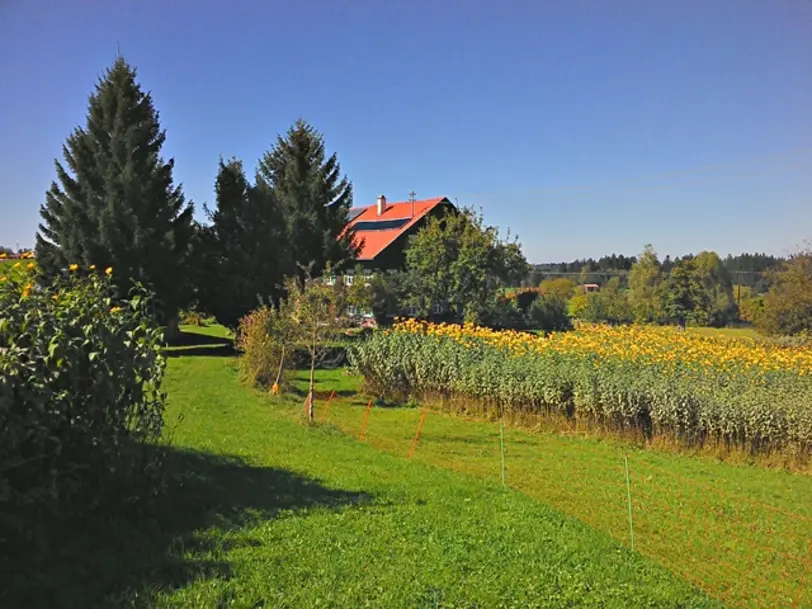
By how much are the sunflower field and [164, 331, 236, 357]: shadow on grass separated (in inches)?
389

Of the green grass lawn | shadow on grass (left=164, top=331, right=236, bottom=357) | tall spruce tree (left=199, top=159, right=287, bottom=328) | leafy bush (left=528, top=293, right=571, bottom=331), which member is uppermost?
tall spruce tree (left=199, top=159, right=287, bottom=328)

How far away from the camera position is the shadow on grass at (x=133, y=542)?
3.90 m

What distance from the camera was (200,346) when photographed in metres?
Result: 27.9

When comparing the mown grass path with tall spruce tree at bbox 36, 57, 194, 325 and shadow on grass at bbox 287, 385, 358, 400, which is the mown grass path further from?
tall spruce tree at bbox 36, 57, 194, 325

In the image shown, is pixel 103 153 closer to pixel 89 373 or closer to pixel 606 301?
pixel 89 373

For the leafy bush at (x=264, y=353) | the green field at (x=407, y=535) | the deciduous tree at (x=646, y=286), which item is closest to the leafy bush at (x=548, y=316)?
the deciduous tree at (x=646, y=286)

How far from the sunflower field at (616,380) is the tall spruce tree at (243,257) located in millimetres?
9836

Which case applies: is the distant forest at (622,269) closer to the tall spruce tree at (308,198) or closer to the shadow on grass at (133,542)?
the tall spruce tree at (308,198)

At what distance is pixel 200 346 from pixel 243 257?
15.7 feet

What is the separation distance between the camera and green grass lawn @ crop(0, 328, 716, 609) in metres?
4.13

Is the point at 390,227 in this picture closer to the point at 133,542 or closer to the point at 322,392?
the point at 322,392

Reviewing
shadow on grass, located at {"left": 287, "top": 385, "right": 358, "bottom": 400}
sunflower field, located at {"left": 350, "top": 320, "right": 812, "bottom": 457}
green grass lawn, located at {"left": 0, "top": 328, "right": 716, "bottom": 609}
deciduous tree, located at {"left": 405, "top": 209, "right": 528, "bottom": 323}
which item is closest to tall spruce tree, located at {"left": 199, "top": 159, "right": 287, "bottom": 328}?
deciduous tree, located at {"left": 405, "top": 209, "right": 528, "bottom": 323}

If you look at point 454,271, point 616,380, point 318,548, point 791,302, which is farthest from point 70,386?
point 791,302

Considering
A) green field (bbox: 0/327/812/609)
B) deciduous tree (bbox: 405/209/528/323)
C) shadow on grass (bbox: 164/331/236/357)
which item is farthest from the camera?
deciduous tree (bbox: 405/209/528/323)
